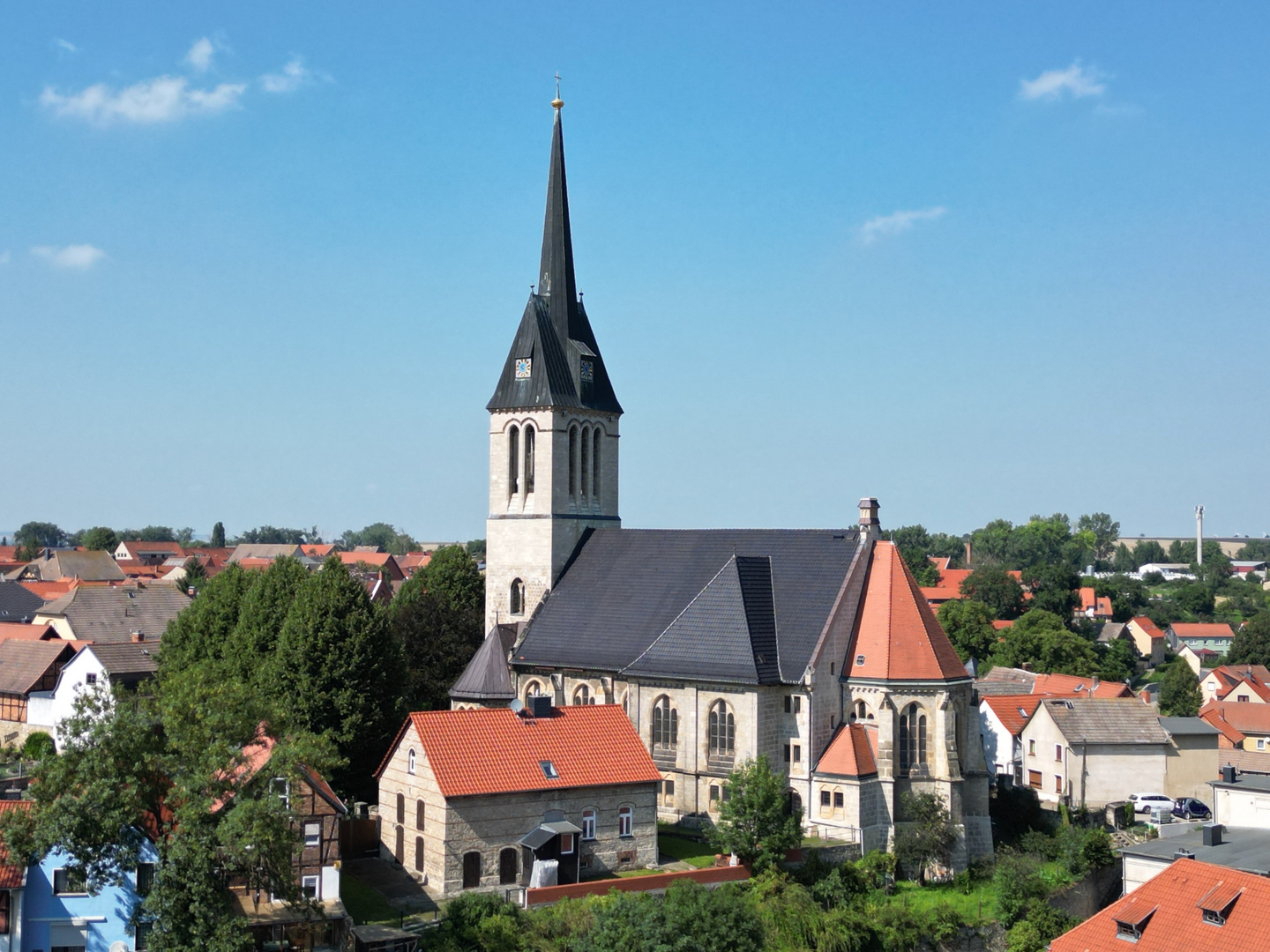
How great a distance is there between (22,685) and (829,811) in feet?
150

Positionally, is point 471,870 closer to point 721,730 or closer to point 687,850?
point 687,850

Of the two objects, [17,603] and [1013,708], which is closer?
[1013,708]

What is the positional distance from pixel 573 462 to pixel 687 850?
21379mm

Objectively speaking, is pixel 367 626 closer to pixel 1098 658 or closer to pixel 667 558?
pixel 667 558

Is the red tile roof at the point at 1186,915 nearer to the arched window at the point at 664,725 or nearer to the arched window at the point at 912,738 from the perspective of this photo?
the arched window at the point at 912,738

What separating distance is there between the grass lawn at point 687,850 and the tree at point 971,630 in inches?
2310

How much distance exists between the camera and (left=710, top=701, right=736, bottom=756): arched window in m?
51.5

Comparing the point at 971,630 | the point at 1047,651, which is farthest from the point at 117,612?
the point at 971,630

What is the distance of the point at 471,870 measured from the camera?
42.2 meters

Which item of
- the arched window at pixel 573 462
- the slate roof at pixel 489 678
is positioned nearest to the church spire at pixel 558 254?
the arched window at pixel 573 462

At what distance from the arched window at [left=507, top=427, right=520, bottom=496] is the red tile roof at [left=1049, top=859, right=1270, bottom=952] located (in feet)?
109

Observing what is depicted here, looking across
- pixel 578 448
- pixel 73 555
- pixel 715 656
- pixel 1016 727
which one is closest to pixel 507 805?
pixel 715 656

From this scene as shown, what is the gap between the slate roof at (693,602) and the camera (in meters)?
52.1

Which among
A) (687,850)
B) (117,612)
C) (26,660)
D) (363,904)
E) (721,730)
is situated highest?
(117,612)
